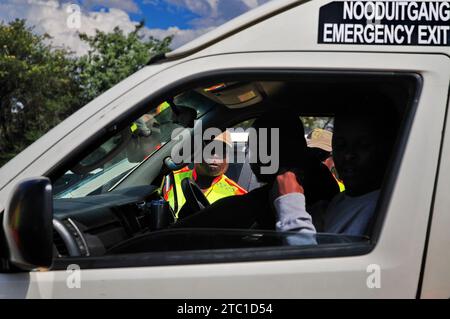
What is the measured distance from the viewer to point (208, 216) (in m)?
2.29

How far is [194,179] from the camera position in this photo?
3.79 m

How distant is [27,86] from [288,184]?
919 inches

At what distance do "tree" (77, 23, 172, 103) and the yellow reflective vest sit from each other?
20420 mm

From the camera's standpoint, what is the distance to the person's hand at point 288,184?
6.47 ft

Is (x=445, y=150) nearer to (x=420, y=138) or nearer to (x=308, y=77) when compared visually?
(x=420, y=138)

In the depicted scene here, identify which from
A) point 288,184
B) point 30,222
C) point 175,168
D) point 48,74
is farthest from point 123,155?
point 48,74

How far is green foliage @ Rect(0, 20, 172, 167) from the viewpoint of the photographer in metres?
22.7

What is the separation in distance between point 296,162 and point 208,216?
1.39 ft

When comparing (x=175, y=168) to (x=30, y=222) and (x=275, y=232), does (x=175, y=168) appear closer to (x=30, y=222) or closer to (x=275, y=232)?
(x=275, y=232)

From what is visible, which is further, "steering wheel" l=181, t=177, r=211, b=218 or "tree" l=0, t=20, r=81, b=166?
"tree" l=0, t=20, r=81, b=166

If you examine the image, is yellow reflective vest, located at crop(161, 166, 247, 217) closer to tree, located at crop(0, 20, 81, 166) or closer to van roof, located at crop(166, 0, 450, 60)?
van roof, located at crop(166, 0, 450, 60)

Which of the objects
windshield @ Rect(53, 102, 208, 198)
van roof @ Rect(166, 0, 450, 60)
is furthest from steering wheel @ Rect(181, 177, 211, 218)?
van roof @ Rect(166, 0, 450, 60)

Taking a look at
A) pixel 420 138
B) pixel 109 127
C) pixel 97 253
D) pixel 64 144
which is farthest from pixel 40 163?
pixel 420 138

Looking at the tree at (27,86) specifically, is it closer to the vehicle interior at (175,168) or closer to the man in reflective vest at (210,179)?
the man in reflective vest at (210,179)
